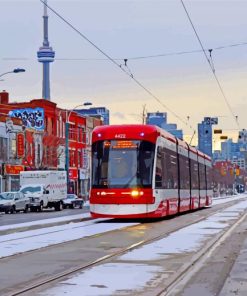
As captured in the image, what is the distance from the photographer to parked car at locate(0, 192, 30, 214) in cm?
4484

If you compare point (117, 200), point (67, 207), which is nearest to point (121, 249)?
point (117, 200)

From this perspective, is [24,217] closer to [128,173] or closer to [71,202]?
[128,173]

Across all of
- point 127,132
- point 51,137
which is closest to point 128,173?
point 127,132

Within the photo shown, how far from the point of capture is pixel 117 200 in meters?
25.8

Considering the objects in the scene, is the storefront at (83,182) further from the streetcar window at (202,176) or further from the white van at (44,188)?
the streetcar window at (202,176)

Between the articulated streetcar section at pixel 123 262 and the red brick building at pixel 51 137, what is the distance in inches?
1732

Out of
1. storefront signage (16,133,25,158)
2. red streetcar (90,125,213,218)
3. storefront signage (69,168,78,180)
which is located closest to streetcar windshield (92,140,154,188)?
red streetcar (90,125,213,218)

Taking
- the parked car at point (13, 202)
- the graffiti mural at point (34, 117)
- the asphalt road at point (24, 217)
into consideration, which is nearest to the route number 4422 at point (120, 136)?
the asphalt road at point (24, 217)

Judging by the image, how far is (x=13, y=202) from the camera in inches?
1774

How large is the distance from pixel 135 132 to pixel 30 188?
2418cm

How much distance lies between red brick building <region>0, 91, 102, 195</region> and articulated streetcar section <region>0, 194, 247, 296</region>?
4399cm

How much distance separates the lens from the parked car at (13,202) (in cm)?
4484

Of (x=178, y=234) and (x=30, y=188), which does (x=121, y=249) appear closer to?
(x=178, y=234)

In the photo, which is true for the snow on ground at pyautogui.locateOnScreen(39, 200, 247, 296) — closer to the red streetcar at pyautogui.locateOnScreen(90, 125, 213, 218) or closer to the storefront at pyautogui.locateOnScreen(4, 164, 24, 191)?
the red streetcar at pyautogui.locateOnScreen(90, 125, 213, 218)
